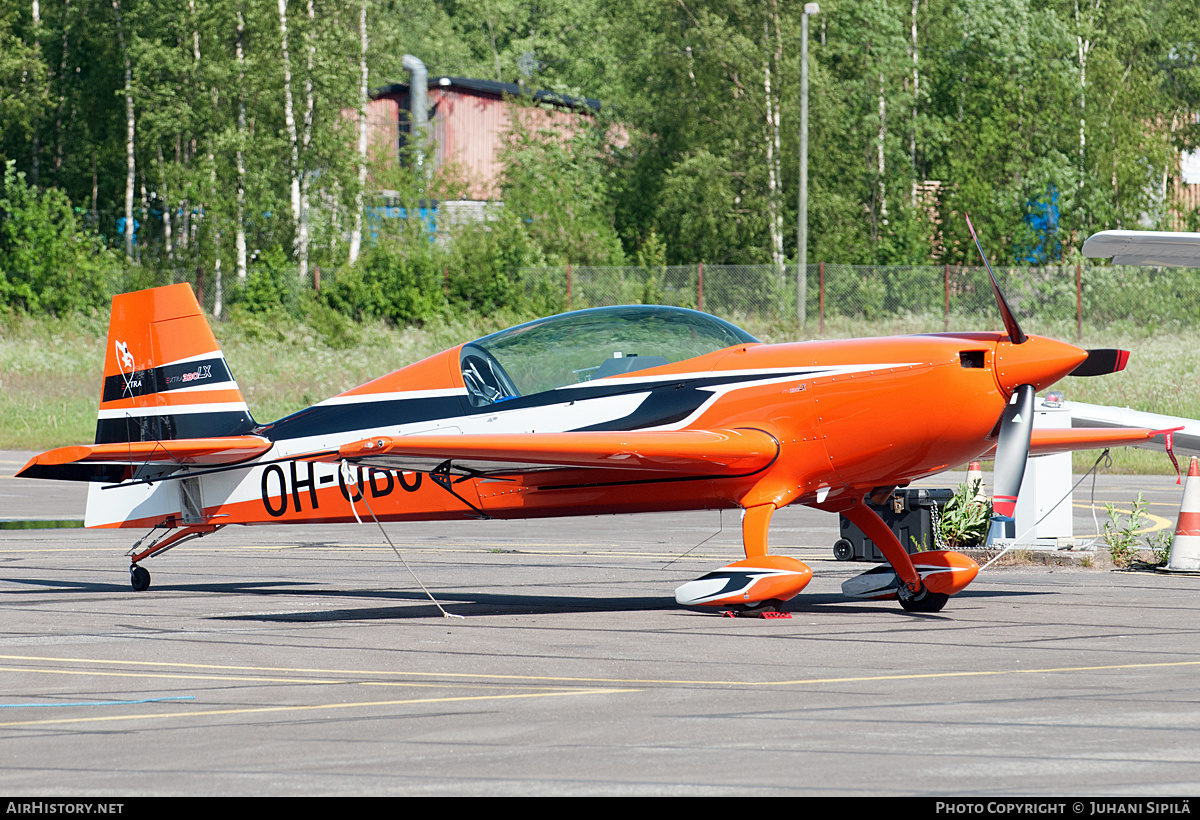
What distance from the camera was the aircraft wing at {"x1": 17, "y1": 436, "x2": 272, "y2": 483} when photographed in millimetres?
9195

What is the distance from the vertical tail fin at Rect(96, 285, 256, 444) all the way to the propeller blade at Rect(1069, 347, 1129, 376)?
640cm

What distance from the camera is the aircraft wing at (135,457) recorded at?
9.20m

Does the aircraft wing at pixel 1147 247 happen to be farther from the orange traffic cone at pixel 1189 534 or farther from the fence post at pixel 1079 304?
the fence post at pixel 1079 304

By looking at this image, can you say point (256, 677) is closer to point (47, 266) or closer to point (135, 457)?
point (135, 457)

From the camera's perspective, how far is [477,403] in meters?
9.86

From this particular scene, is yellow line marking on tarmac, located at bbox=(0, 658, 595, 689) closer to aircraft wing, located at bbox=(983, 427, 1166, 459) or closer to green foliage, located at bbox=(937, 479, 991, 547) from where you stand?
aircraft wing, located at bbox=(983, 427, 1166, 459)

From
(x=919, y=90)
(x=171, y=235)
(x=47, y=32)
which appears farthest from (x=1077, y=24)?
(x=47, y=32)

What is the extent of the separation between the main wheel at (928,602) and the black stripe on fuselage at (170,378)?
18.6 feet

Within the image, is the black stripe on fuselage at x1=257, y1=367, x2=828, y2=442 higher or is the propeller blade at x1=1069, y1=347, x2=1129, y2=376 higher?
the propeller blade at x1=1069, y1=347, x2=1129, y2=376

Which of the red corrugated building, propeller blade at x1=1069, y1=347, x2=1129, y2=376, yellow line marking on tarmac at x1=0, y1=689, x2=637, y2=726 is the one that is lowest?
yellow line marking on tarmac at x1=0, y1=689, x2=637, y2=726

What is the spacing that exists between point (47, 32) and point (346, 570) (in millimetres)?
35965

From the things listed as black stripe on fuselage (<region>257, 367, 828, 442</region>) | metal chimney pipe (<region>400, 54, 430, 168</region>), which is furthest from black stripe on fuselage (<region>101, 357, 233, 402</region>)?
metal chimney pipe (<region>400, 54, 430, 168</region>)

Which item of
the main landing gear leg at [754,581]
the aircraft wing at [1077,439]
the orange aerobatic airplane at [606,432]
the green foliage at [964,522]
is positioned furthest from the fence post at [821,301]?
the main landing gear leg at [754,581]

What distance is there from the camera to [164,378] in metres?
11.0
